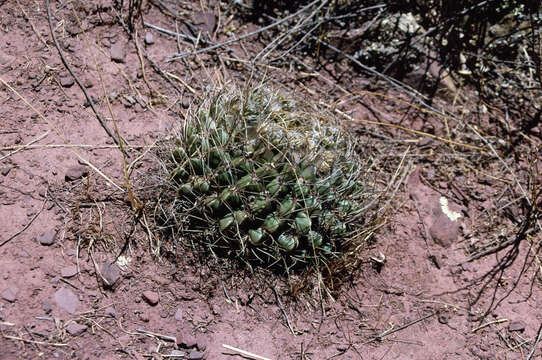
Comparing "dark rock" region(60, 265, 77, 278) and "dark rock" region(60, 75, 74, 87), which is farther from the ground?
"dark rock" region(60, 75, 74, 87)

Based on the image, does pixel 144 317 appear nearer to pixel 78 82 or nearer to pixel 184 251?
pixel 184 251

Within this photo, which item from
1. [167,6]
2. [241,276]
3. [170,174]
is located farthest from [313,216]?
[167,6]

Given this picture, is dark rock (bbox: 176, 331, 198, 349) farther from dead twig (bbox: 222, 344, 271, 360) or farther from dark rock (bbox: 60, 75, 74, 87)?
dark rock (bbox: 60, 75, 74, 87)

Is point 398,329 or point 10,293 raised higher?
point 10,293

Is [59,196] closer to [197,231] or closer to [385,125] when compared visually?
[197,231]

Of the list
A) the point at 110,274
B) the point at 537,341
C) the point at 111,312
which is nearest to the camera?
the point at 111,312

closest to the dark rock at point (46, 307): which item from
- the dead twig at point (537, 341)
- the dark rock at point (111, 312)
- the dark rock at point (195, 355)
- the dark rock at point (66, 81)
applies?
the dark rock at point (111, 312)

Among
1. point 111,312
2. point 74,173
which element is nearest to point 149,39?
point 74,173

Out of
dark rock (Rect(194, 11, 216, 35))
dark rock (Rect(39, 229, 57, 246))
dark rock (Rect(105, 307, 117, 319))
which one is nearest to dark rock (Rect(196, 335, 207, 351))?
dark rock (Rect(105, 307, 117, 319))
